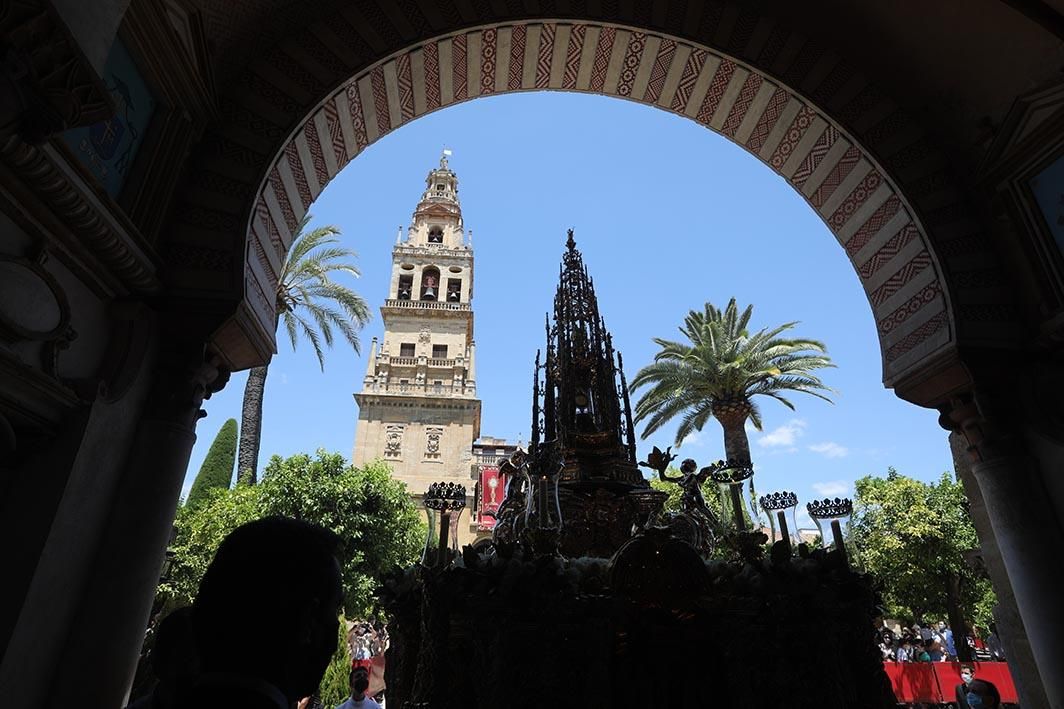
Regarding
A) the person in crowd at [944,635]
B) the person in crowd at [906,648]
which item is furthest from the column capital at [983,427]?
the person in crowd at [944,635]

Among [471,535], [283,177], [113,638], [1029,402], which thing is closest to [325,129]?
[283,177]

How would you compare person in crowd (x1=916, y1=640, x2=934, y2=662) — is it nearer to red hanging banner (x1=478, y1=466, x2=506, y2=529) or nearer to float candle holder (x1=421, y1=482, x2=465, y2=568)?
float candle holder (x1=421, y1=482, x2=465, y2=568)

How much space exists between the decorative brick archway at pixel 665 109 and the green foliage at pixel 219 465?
83.6 ft

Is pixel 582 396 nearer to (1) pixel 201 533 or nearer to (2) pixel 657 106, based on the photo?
(2) pixel 657 106

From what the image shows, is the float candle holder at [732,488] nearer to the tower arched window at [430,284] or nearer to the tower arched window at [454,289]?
the tower arched window at [454,289]

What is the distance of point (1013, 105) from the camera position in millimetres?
6289

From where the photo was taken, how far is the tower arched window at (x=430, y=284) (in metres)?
41.9

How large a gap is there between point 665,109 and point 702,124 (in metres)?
0.63

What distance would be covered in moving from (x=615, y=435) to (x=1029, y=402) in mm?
4407

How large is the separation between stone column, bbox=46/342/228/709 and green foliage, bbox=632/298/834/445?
18.2m

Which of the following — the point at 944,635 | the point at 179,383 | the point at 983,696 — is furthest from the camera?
the point at 944,635

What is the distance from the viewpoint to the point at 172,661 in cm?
147

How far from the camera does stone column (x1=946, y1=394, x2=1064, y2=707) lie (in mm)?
5273

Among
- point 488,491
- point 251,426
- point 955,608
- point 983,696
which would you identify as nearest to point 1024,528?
point 983,696
